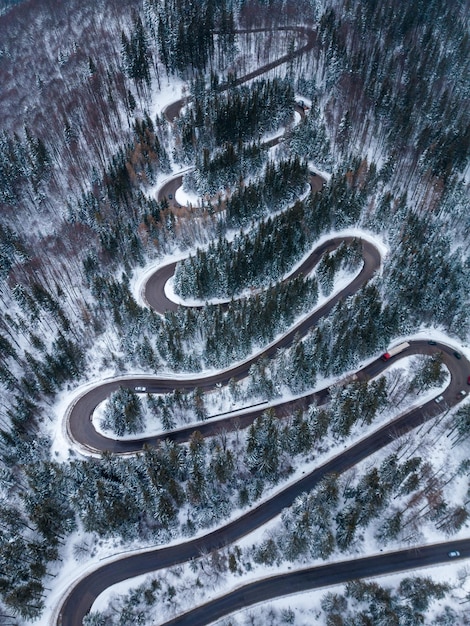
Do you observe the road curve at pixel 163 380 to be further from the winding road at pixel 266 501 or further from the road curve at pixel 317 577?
the road curve at pixel 317 577

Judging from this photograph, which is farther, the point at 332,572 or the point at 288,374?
the point at 288,374

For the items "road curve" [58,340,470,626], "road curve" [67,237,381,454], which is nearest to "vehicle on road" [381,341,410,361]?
"road curve" [58,340,470,626]

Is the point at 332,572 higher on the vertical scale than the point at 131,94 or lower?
lower

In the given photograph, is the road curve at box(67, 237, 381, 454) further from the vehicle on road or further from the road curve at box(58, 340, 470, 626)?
the vehicle on road

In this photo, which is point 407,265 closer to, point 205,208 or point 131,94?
point 205,208

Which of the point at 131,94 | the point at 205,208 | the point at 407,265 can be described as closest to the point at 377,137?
→ the point at 407,265

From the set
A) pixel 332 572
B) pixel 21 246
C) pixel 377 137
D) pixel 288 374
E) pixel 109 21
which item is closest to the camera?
pixel 332 572

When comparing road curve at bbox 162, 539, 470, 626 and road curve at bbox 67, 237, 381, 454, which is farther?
road curve at bbox 67, 237, 381, 454
